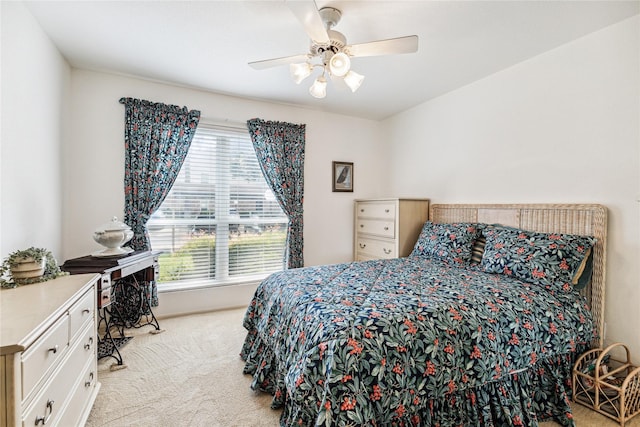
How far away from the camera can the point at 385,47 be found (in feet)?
6.02

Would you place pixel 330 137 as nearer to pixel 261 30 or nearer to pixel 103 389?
pixel 261 30

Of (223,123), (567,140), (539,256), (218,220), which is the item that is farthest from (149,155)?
(567,140)

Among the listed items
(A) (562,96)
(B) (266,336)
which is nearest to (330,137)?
(A) (562,96)

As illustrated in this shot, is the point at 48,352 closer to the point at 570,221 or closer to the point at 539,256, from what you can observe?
the point at 539,256

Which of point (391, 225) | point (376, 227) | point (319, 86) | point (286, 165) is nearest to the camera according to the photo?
point (319, 86)

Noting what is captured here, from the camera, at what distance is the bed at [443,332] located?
4.13ft

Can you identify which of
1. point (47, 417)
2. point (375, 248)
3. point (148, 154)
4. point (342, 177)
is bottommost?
point (47, 417)

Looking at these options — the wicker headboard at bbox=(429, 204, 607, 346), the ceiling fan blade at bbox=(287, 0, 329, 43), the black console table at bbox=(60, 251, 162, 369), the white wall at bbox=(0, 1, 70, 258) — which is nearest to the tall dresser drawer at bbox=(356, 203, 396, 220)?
the wicker headboard at bbox=(429, 204, 607, 346)

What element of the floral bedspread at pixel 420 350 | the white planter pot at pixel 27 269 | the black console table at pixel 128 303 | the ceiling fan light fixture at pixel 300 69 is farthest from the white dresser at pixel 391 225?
the white planter pot at pixel 27 269

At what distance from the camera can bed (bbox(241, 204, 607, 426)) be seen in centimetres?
126

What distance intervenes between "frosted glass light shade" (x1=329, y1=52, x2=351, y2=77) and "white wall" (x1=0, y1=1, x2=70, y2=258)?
Answer: 6.30ft

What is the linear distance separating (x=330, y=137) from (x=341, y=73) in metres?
2.19

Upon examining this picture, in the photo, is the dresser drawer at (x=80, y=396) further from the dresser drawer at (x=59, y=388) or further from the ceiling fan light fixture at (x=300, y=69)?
the ceiling fan light fixture at (x=300, y=69)

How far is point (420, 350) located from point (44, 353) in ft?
5.07
